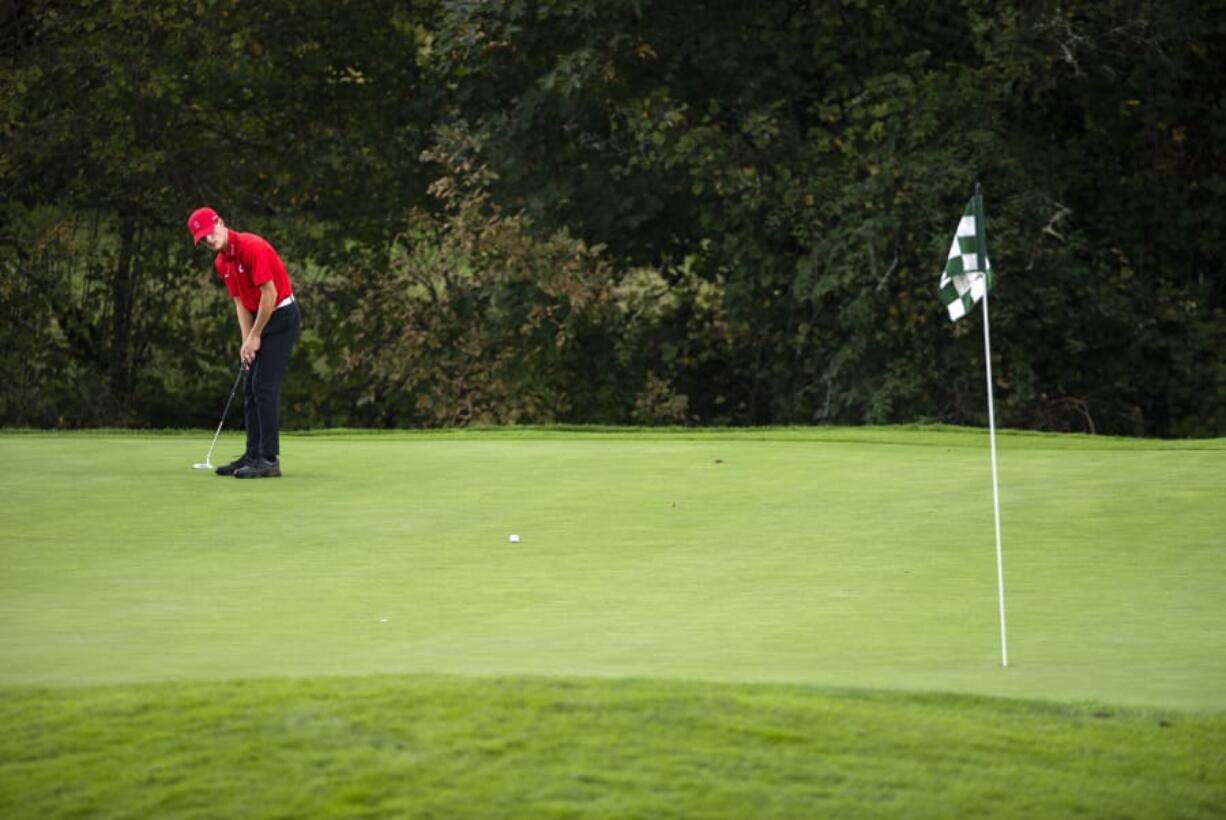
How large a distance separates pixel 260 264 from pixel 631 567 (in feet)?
14.2

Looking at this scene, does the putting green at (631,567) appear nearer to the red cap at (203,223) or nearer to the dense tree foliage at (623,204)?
the red cap at (203,223)

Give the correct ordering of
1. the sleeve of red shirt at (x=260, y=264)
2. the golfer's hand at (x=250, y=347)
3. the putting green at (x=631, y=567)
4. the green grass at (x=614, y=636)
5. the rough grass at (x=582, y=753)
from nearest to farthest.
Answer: the rough grass at (x=582, y=753)
the green grass at (x=614, y=636)
the putting green at (x=631, y=567)
the sleeve of red shirt at (x=260, y=264)
the golfer's hand at (x=250, y=347)

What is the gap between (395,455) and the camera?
45.6ft

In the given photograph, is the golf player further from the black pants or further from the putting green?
the putting green

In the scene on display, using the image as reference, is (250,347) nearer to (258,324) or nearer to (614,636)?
(258,324)

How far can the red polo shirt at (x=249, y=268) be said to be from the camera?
41.1 feet

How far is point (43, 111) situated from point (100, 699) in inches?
819

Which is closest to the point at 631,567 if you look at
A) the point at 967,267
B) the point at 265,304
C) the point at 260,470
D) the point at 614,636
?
the point at 614,636

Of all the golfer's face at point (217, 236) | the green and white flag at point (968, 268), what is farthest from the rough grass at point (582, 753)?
the golfer's face at point (217, 236)

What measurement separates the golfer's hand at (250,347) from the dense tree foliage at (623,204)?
11505 millimetres

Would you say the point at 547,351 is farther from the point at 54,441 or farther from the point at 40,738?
the point at 40,738

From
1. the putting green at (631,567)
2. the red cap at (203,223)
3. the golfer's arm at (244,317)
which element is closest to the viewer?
the putting green at (631,567)

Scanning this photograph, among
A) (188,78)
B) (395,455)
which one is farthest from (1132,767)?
(188,78)

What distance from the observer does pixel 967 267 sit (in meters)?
8.19
